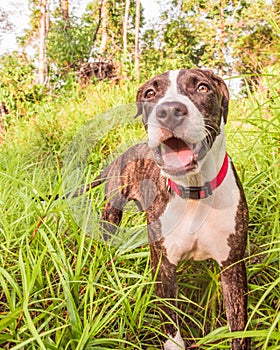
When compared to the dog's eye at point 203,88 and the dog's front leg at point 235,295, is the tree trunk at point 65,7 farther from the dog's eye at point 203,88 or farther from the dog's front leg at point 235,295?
the dog's front leg at point 235,295

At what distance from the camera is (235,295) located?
165 cm

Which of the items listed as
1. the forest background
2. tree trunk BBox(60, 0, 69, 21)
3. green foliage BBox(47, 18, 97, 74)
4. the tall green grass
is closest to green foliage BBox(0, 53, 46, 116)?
the forest background

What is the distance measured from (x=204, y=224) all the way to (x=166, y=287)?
341 millimetres

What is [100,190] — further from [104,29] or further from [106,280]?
[104,29]

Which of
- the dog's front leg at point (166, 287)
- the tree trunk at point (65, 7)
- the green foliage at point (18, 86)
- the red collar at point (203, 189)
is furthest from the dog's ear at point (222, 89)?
the tree trunk at point (65, 7)

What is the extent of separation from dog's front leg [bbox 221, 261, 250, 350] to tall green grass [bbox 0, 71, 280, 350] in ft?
0.15

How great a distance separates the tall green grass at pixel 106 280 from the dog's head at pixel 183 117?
15.2 inches

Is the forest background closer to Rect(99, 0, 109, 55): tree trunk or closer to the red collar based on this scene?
Rect(99, 0, 109, 55): tree trunk

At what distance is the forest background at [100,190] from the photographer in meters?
1.54

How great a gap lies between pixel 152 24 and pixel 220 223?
12.0 metres

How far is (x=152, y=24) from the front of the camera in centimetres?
1255

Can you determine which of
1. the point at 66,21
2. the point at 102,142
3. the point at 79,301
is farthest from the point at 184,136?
the point at 66,21

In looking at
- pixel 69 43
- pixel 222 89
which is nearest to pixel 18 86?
pixel 69 43

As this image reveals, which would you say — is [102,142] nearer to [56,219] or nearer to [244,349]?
[56,219]
